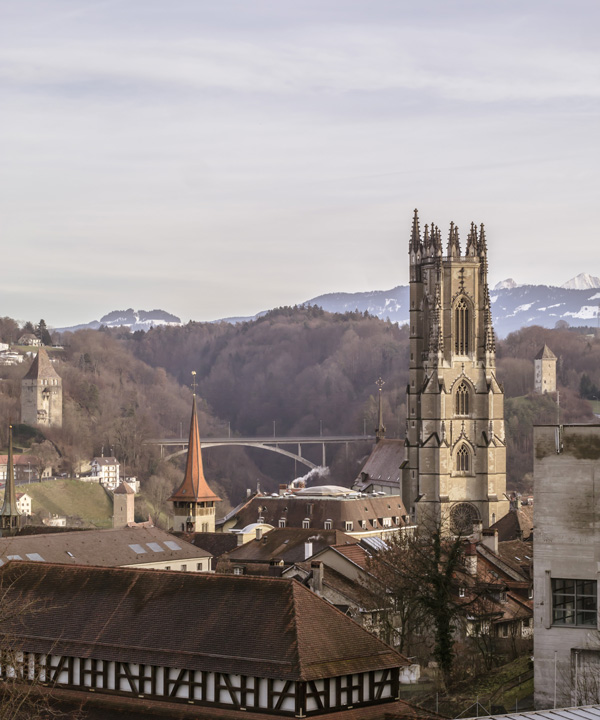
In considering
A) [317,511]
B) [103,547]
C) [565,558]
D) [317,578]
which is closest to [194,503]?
[317,511]

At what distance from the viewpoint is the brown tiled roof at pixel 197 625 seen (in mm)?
41250

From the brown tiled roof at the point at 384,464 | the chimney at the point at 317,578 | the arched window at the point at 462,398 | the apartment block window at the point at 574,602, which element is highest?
the arched window at the point at 462,398

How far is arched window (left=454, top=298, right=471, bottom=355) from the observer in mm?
111188

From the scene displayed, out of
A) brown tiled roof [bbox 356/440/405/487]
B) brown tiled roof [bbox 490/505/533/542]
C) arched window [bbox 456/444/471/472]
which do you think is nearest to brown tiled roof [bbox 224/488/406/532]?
arched window [bbox 456/444/471/472]

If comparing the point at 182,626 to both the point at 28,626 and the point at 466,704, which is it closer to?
the point at 28,626

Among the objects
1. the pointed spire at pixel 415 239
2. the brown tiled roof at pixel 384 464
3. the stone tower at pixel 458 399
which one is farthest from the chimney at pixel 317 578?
the brown tiled roof at pixel 384 464

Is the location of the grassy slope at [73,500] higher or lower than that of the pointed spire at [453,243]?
lower

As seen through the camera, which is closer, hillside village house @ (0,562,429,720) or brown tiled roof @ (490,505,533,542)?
hillside village house @ (0,562,429,720)

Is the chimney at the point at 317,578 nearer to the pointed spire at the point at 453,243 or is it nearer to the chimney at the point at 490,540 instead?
the chimney at the point at 490,540

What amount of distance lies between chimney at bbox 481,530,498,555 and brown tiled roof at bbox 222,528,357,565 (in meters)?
6.48

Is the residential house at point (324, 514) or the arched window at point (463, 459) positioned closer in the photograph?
the residential house at point (324, 514)

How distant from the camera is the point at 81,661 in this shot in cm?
4431

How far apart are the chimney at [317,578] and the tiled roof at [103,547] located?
10.6 meters

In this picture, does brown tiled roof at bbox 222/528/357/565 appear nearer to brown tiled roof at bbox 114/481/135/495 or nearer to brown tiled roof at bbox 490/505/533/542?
brown tiled roof at bbox 490/505/533/542
